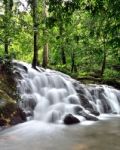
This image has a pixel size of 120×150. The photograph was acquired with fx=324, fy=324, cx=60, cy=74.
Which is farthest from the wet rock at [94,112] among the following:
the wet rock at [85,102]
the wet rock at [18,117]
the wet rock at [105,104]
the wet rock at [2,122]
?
the wet rock at [2,122]

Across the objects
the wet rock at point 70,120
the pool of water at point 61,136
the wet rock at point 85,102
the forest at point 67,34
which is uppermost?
the forest at point 67,34

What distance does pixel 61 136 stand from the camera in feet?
31.2

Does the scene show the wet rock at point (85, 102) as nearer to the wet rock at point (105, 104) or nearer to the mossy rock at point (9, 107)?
the wet rock at point (105, 104)

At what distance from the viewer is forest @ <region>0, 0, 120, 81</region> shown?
641cm

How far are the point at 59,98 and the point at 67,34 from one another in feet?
27.4

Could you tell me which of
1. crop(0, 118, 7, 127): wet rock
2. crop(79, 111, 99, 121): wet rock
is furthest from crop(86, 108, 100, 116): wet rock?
crop(0, 118, 7, 127): wet rock

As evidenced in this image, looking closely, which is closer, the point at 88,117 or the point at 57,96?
the point at 88,117

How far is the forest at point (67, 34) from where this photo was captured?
6.41 m

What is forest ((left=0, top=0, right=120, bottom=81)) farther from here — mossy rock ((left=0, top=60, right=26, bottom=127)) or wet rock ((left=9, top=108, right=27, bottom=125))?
wet rock ((left=9, top=108, right=27, bottom=125))

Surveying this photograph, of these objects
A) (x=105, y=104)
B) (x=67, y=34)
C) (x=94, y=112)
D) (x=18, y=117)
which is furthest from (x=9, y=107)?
(x=67, y=34)

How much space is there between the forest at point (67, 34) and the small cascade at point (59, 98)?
60.0 inches

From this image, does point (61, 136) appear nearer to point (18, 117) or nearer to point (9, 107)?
point (18, 117)

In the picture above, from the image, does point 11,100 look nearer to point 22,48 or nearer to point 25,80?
point 25,80

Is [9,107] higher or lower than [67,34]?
lower
